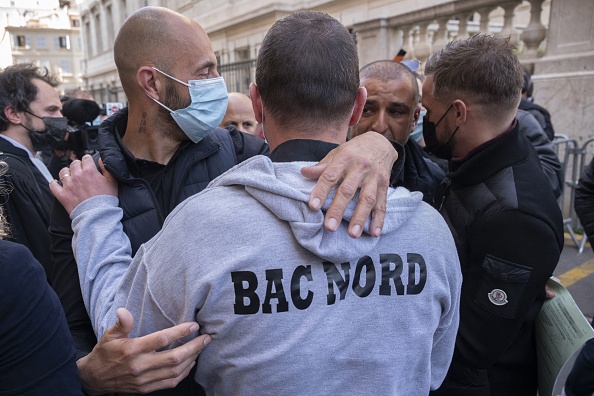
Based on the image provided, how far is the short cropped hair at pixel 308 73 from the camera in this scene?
4.02ft

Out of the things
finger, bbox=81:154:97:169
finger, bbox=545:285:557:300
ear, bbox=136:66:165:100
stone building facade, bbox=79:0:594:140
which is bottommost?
finger, bbox=545:285:557:300

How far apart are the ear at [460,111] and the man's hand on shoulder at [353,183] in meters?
0.75

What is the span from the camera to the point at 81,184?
1.62 meters

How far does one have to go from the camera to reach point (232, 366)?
1.14m

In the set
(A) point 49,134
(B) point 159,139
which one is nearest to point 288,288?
(B) point 159,139

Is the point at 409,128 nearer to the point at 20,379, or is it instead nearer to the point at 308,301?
the point at 308,301

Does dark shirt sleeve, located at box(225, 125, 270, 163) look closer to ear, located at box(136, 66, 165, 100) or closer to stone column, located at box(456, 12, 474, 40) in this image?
ear, located at box(136, 66, 165, 100)

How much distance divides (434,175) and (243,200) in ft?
4.91

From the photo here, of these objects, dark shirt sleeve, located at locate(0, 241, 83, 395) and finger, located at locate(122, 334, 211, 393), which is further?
finger, located at locate(122, 334, 211, 393)

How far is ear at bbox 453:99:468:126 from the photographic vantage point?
189cm

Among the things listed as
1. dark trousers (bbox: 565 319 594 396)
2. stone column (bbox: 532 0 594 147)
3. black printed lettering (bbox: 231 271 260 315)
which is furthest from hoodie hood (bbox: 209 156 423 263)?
stone column (bbox: 532 0 594 147)

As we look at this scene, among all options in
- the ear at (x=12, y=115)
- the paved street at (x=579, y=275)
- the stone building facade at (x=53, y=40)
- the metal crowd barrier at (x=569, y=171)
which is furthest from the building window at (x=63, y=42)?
the paved street at (x=579, y=275)

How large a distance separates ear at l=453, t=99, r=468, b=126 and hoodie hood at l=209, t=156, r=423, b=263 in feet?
2.99

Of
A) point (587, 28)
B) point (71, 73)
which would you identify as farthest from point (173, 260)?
point (71, 73)
